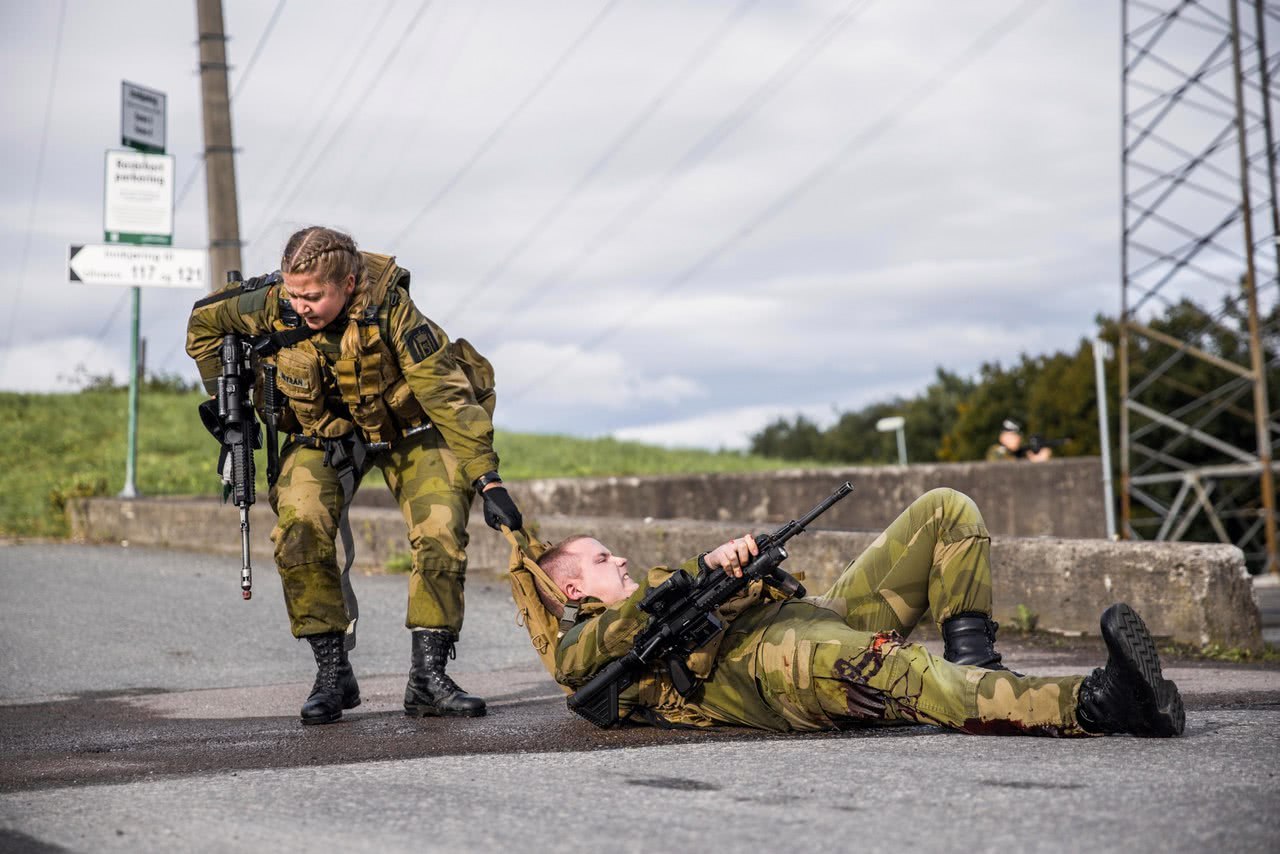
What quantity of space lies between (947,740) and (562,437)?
18245mm

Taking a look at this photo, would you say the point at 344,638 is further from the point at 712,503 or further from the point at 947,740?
the point at 712,503

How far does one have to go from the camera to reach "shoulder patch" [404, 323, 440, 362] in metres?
4.88

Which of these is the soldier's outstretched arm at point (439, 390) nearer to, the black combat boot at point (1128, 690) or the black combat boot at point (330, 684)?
the black combat boot at point (330, 684)

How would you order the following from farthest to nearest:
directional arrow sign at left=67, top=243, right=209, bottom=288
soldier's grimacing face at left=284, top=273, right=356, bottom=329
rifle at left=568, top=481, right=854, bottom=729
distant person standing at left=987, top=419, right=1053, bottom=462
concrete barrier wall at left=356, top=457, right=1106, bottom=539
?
distant person standing at left=987, top=419, right=1053, bottom=462 < concrete barrier wall at left=356, top=457, right=1106, bottom=539 < directional arrow sign at left=67, top=243, right=209, bottom=288 < soldier's grimacing face at left=284, top=273, right=356, bottom=329 < rifle at left=568, top=481, right=854, bottom=729

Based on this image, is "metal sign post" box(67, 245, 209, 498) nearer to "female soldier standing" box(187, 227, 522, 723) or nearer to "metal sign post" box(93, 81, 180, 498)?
"metal sign post" box(93, 81, 180, 498)

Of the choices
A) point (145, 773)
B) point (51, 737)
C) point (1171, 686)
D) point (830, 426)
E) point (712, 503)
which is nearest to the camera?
point (1171, 686)

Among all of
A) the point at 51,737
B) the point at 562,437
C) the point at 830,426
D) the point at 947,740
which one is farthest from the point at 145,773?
the point at 830,426

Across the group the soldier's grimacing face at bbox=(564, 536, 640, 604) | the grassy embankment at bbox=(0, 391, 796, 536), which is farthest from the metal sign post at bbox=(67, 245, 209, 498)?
the soldier's grimacing face at bbox=(564, 536, 640, 604)

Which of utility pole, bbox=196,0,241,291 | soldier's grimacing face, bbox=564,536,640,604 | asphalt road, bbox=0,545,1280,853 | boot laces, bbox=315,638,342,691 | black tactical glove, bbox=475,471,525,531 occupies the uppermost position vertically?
utility pole, bbox=196,0,241,291

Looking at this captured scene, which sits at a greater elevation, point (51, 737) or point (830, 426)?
point (830, 426)

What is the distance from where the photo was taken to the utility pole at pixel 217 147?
596 inches

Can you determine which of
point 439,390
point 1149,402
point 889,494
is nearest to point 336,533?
point 439,390

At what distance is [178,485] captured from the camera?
1504 cm

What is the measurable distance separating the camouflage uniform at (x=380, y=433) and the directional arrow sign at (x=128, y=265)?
917 centimetres
